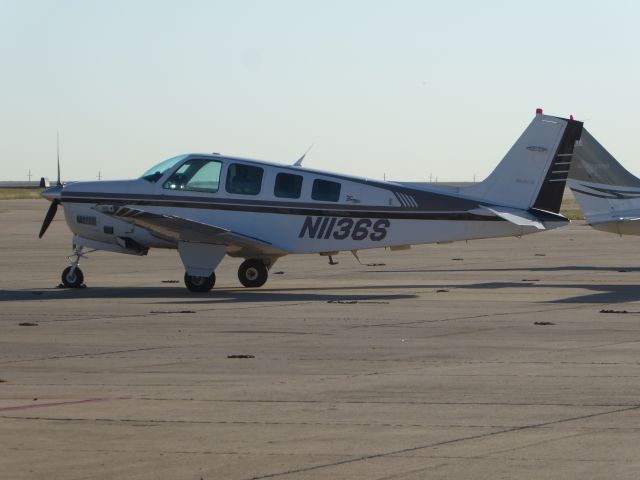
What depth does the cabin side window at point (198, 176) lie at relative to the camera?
2127 cm

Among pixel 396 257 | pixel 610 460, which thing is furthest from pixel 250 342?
pixel 396 257

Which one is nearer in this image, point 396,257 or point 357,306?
point 357,306

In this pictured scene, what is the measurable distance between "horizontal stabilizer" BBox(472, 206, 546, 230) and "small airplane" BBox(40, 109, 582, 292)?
0.02 meters

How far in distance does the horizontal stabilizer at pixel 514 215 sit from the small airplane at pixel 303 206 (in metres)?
0.02

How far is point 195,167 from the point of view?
21281 mm

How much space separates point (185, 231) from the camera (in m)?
20.5

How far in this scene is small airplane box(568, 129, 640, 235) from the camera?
25641 mm

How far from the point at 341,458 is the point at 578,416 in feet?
7.53

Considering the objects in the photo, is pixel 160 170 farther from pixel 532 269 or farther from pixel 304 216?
pixel 532 269

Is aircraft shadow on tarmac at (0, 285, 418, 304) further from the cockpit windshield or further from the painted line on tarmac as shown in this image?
the painted line on tarmac

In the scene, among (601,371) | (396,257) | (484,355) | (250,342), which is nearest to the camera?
(601,371)

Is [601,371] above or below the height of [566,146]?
below

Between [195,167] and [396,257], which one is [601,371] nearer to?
[195,167]

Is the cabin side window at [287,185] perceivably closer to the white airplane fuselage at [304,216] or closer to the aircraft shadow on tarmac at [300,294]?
the white airplane fuselage at [304,216]
